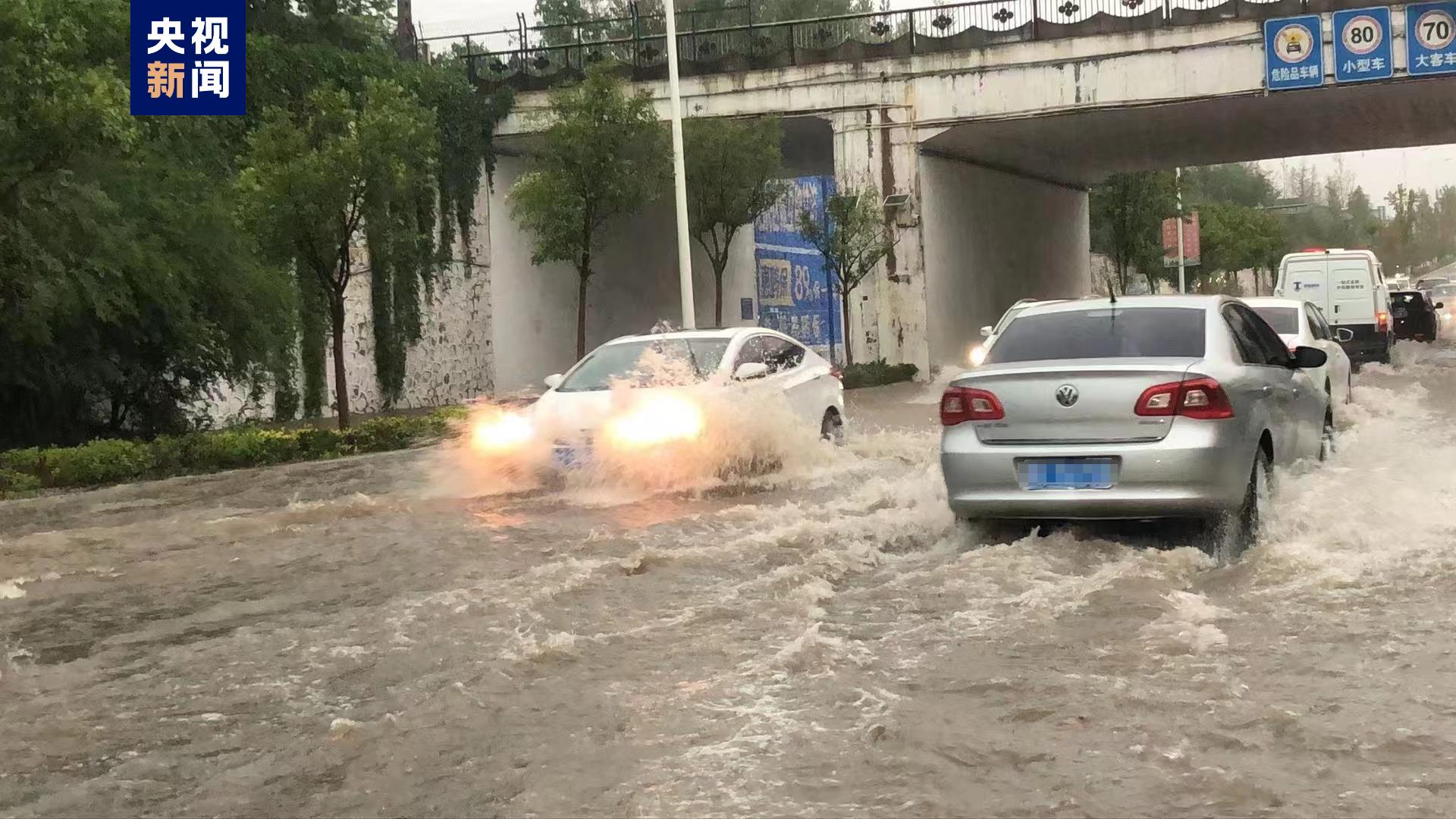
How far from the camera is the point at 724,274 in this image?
129ft

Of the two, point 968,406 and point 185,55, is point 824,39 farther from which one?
point 968,406

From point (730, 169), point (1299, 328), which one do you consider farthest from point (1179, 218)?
point (1299, 328)

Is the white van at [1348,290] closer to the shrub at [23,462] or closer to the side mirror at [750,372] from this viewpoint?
the side mirror at [750,372]

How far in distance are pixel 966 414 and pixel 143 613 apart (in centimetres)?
466

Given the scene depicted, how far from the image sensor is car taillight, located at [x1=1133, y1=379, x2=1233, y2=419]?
297 inches

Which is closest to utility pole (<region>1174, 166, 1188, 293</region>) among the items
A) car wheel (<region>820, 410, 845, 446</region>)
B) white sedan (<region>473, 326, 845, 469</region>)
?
car wheel (<region>820, 410, 845, 446</region>)

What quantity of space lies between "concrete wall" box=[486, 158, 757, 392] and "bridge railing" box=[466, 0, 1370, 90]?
233 centimetres

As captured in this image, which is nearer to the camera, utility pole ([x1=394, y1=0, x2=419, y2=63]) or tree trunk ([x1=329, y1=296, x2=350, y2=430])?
tree trunk ([x1=329, y1=296, x2=350, y2=430])

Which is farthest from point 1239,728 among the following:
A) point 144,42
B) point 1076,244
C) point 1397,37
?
point 1076,244

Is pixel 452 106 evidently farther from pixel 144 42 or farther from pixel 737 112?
pixel 144 42

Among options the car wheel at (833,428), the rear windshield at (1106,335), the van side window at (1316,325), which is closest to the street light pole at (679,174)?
the car wheel at (833,428)

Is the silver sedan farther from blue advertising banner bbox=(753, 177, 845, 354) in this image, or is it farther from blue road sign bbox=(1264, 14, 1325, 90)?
blue advertising banner bbox=(753, 177, 845, 354)

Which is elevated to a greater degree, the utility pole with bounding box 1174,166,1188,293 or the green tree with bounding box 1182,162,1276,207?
the green tree with bounding box 1182,162,1276,207

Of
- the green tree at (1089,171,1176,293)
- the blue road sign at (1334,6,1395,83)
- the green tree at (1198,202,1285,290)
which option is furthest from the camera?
the green tree at (1198,202,1285,290)
